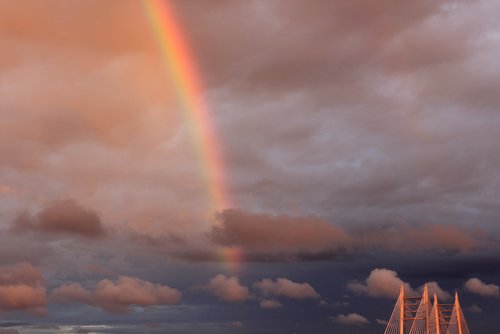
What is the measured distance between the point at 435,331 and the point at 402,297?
38.3 ft

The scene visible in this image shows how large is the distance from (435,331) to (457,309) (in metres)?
7.27

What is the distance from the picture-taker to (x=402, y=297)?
168250 mm

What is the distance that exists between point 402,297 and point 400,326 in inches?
274

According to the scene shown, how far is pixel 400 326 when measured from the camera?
167 m

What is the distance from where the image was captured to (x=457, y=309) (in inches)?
6324

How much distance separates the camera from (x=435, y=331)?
160625 millimetres

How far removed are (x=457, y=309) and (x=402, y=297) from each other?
44.6 ft

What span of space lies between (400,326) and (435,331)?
9184 mm

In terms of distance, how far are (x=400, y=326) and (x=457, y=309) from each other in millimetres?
14496
